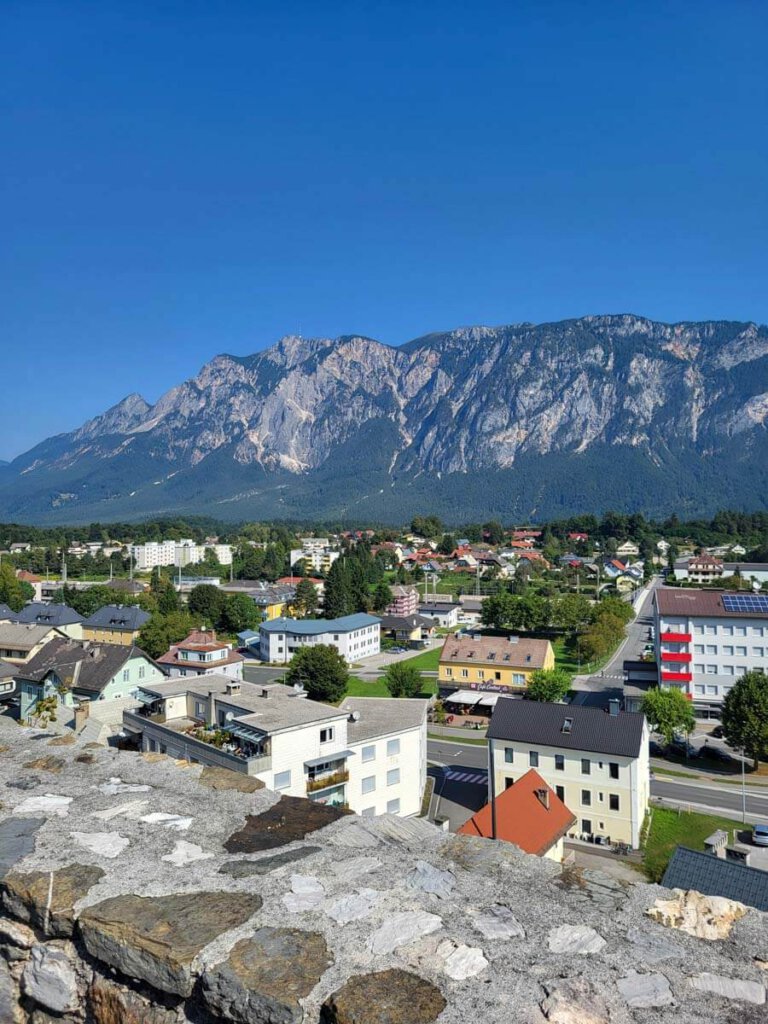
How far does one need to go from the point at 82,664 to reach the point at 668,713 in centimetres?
3138

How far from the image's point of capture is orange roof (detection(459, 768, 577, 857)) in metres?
20.7

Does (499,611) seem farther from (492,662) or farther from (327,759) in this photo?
(327,759)

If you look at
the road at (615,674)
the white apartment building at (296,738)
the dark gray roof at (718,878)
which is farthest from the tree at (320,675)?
the dark gray roof at (718,878)

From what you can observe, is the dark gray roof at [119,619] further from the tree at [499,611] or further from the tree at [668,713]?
the tree at [668,713]

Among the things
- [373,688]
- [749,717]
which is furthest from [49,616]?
[749,717]

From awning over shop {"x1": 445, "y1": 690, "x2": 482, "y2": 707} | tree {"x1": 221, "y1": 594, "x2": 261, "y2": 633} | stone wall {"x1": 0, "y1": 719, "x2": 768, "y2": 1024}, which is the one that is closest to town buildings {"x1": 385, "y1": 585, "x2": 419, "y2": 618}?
tree {"x1": 221, "y1": 594, "x2": 261, "y2": 633}

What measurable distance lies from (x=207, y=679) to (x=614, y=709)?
16.5 metres

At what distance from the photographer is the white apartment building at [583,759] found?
2505 centimetres

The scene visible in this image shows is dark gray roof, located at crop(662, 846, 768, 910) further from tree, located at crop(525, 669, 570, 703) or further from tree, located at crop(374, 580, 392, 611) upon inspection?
tree, located at crop(374, 580, 392, 611)

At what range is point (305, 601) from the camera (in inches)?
3317

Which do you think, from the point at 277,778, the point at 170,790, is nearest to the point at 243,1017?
the point at 170,790

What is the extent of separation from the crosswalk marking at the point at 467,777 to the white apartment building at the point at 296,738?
3.71 metres

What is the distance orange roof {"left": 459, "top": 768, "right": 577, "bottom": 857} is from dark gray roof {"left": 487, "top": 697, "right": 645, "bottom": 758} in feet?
10.9

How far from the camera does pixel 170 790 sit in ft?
17.9
